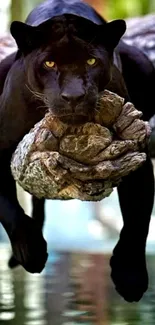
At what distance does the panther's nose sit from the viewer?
165cm

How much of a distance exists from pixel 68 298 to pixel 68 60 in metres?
0.78

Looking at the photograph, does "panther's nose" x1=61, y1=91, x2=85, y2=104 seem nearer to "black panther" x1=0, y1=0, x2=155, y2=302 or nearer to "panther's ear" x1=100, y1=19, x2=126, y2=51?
"black panther" x1=0, y1=0, x2=155, y2=302

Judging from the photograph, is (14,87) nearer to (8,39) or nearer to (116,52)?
(116,52)

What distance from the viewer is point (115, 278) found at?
2004mm

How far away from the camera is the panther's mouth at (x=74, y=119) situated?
1.69 m

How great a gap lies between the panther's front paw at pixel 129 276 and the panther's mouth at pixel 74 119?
0.40 metres

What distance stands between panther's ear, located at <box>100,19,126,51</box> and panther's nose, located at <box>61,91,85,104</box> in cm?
16

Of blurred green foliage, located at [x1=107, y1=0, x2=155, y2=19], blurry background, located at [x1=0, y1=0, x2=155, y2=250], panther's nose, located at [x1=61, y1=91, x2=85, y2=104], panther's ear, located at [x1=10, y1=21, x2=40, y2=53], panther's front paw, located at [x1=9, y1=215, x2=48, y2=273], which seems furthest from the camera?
blurred green foliage, located at [x1=107, y1=0, x2=155, y2=19]

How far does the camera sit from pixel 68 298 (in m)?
2.33

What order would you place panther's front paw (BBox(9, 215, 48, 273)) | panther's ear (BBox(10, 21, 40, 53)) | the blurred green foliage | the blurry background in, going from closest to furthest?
panther's ear (BBox(10, 21, 40, 53)) → panther's front paw (BBox(9, 215, 48, 273)) → the blurry background → the blurred green foliage

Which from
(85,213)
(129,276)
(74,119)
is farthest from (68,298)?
(85,213)

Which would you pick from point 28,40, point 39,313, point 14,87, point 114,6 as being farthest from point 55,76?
point 114,6

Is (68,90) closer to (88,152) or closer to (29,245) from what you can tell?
(88,152)

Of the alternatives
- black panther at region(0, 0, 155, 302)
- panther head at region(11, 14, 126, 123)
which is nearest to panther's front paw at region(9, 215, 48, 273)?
black panther at region(0, 0, 155, 302)
